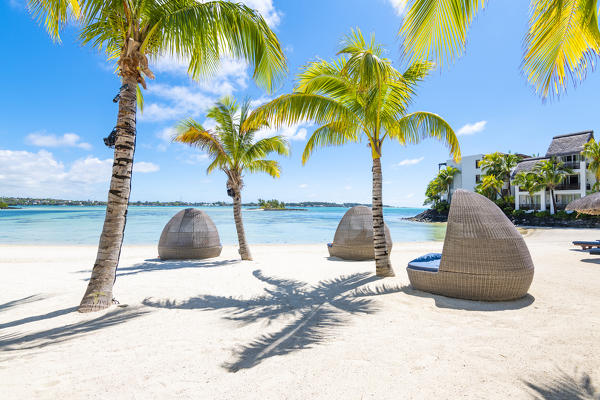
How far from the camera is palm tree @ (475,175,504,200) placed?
129 ft

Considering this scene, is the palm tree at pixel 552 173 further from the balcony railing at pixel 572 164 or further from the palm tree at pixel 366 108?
the palm tree at pixel 366 108

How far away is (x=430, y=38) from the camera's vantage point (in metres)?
3.80

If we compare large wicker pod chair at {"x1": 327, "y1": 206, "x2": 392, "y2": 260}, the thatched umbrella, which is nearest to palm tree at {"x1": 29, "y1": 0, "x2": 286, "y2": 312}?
large wicker pod chair at {"x1": 327, "y1": 206, "x2": 392, "y2": 260}

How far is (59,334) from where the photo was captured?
3760mm

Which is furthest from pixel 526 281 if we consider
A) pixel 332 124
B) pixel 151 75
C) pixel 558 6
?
pixel 151 75

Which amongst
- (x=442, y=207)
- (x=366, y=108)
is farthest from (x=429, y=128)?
(x=442, y=207)

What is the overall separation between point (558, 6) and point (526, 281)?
4214 mm

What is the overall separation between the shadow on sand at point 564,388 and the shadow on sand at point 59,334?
505 centimetres

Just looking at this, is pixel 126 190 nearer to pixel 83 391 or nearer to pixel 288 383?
pixel 83 391

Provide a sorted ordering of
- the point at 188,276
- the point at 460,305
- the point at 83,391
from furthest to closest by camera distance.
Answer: the point at 188,276, the point at 460,305, the point at 83,391

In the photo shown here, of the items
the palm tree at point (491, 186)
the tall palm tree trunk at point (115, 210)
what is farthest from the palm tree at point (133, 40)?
the palm tree at point (491, 186)

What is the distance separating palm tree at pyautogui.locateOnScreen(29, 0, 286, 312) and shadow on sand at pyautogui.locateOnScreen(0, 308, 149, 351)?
0.56 m

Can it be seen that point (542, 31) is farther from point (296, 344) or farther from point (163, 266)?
point (163, 266)

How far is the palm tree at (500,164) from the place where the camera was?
1610 inches
